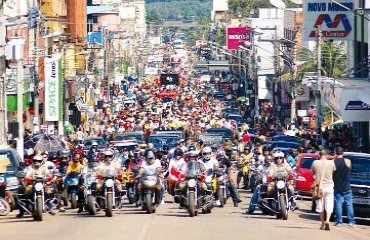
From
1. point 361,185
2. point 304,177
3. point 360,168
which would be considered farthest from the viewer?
point 304,177

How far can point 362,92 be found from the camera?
48.5m

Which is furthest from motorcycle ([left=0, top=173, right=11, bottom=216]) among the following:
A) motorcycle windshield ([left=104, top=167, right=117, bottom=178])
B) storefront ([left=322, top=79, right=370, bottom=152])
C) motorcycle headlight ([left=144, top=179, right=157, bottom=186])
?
storefront ([left=322, top=79, right=370, bottom=152])

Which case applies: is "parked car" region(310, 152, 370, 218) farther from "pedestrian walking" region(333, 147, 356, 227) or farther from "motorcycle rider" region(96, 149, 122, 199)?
"motorcycle rider" region(96, 149, 122, 199)

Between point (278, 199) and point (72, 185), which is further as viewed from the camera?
point (72, 185)

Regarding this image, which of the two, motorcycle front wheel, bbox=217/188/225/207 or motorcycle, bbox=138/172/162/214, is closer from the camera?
motorcycle, bbox=138/172/162/214

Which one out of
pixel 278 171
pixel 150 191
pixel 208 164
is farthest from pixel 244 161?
pixel 278 171

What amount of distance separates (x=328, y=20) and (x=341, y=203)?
35.1m

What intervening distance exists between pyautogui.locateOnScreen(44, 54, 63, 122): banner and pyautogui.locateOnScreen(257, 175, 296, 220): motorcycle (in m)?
39.7

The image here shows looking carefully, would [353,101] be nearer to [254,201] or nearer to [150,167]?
[254,201]

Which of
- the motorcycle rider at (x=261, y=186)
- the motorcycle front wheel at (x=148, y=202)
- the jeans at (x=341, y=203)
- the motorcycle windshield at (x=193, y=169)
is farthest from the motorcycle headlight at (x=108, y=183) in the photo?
the jeans at (x=341, y=203)

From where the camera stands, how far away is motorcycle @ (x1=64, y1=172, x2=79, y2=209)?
3052 centimetres

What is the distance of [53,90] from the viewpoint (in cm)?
6856

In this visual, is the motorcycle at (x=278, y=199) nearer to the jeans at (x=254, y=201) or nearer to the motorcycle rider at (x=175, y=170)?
the jeans at (x=254, y=201)

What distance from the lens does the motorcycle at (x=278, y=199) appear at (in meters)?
27.6
